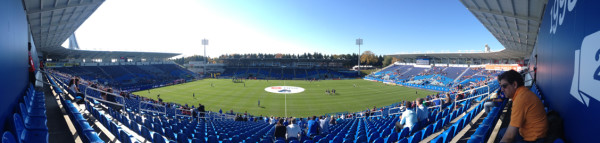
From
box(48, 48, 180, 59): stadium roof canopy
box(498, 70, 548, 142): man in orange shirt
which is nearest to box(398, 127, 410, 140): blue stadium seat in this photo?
box(498, 70, 548, 142): man in orange shirt

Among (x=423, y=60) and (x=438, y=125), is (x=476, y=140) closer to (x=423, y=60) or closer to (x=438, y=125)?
(x=438, y=125)

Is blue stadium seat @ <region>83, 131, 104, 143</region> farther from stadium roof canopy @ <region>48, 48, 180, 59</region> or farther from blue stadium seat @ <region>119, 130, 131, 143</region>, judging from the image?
stadium roof canopy @ <region>48, 48, 180, 59</region>

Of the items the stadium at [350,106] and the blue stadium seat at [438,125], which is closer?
the stadium at [350,106]

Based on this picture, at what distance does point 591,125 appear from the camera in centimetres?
195

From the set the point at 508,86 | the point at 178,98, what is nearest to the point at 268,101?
the point at 178,98

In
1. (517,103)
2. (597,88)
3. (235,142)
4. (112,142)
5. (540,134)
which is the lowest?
(235,142)

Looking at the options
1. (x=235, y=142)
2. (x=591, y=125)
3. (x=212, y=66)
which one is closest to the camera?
(x=591, y=125)

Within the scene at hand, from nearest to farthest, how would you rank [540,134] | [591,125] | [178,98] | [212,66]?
[591,125]
[540,134]
[178,98]
[212,66]

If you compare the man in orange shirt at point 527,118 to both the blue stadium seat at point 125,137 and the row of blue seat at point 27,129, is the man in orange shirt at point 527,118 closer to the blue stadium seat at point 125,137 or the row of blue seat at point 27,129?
the blue stadium seat at point 125,137

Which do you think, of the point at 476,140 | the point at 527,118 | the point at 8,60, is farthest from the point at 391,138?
the point at 8,60

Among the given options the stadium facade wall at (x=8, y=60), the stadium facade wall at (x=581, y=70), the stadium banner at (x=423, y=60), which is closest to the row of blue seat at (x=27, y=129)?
the stadium facade wall at (x=8, y=60)

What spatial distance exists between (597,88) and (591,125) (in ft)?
1.46

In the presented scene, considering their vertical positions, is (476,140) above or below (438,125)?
above

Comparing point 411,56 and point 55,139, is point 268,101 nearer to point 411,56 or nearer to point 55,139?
point 55,139
